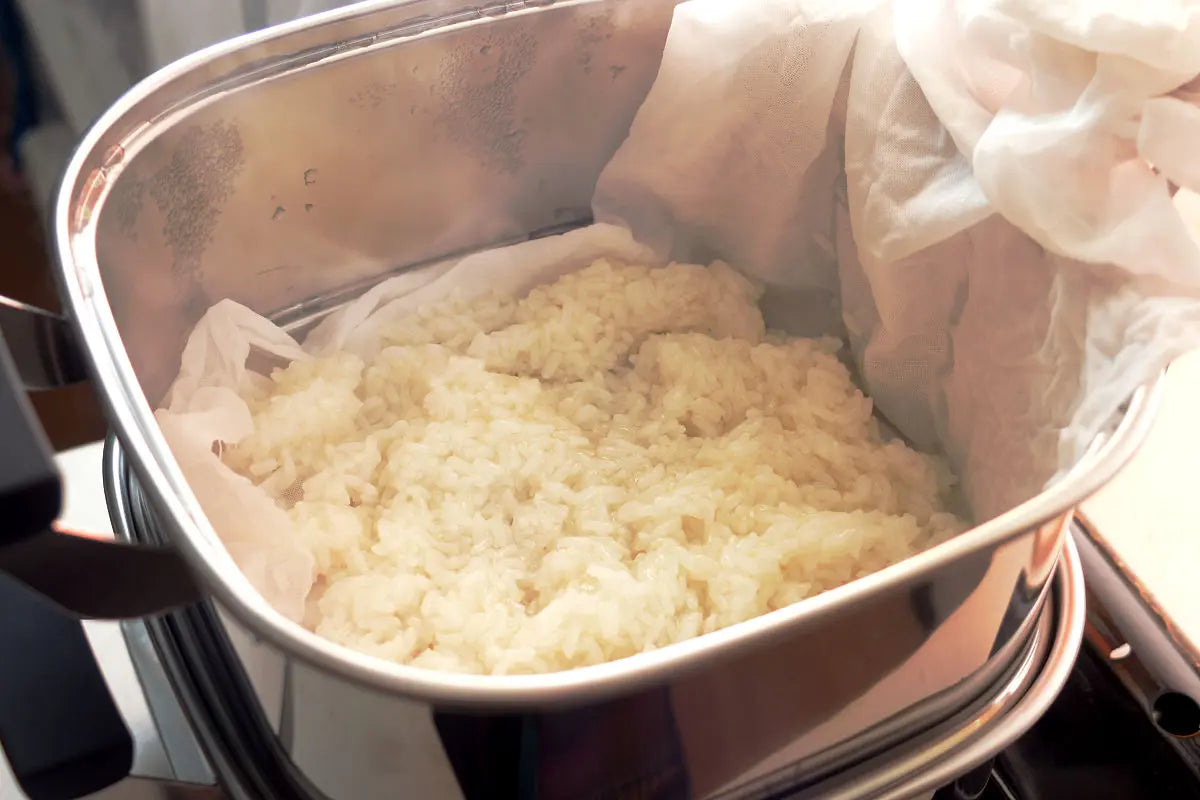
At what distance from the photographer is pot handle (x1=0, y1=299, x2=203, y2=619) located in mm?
285

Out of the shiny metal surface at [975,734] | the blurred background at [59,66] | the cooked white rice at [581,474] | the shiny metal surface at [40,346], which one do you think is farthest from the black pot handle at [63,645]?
the blurred background at [59,66]

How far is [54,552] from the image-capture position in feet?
1.09

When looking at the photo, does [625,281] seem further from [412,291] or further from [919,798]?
[919,798]

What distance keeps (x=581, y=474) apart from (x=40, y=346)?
312 millimetres

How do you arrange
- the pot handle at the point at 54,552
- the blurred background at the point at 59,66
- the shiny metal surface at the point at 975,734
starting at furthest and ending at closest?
the blurred background at the point at 59,66 → the shiny metal surface at the point at 975,734 → the pot handle at the point at 54,552

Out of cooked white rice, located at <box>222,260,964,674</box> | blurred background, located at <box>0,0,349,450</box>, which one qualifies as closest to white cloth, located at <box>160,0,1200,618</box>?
cooked white rice, located at <box>222,260,964,674</box>

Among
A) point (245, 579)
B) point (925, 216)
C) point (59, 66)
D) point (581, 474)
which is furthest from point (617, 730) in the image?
point (59, 66)

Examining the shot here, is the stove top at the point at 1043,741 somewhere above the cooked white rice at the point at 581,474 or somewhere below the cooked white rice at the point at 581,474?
below

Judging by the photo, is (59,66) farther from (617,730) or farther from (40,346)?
(617,730)

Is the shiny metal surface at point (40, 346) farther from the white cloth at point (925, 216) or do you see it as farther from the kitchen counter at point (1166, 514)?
the kitchen counter at point (1166, 514)

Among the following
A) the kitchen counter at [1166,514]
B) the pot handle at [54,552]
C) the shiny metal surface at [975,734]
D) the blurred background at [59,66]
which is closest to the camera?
the pot handle at [54,552]

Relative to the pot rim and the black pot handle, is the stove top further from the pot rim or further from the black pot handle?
the pot rim

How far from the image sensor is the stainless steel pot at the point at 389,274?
1.15 ft

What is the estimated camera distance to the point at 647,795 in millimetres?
417
